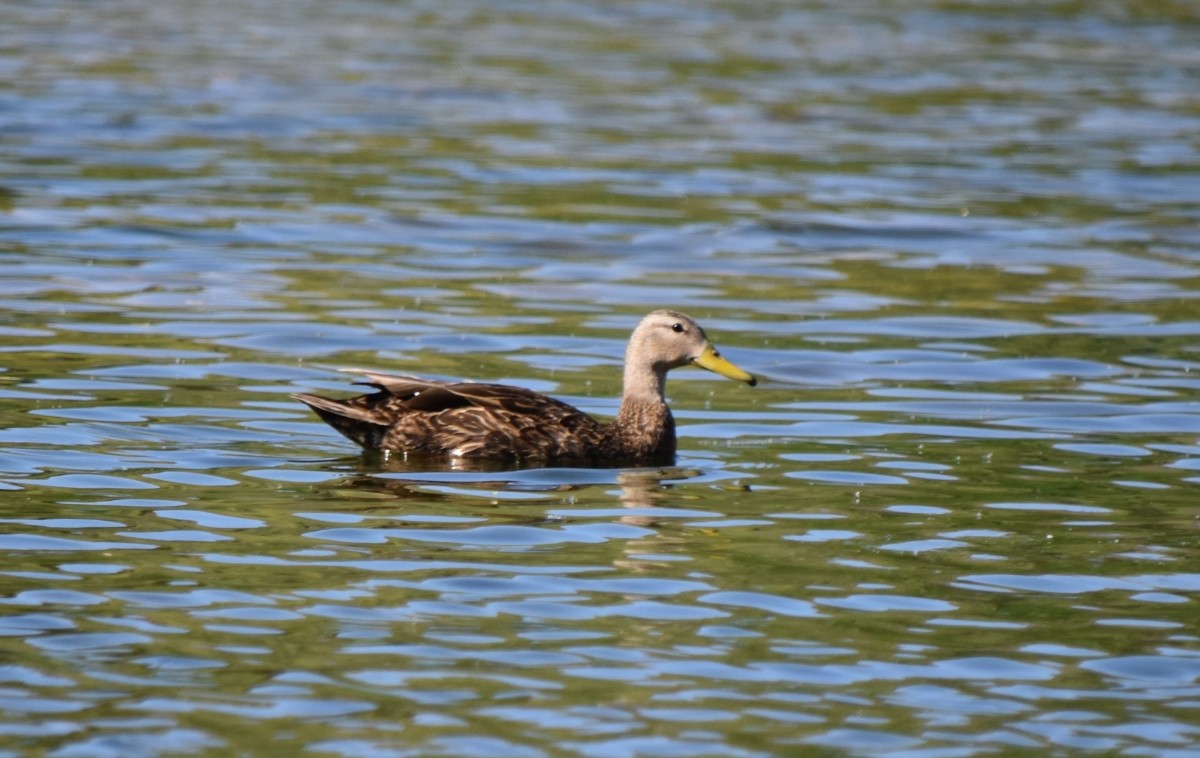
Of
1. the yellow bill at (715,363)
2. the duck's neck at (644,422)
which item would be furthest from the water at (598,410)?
the yellow bill at (715,363)

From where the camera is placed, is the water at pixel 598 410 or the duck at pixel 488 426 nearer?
the water at pixel 598 410

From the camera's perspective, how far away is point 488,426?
11680 millimetres

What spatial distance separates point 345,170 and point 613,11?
61.0 ft

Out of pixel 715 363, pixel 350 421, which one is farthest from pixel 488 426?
pixel 715 363

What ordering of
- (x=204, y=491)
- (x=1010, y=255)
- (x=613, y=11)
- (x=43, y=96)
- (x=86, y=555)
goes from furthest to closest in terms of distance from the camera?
(x=613, y=11) < (x=43, y=96) < (x=1010, y=255) < (x=204, y=491) < (x=86, y=555)

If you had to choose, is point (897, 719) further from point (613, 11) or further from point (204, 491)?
point (613, 11)

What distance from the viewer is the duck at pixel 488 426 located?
1167cm

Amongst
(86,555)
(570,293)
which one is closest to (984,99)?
(570,293)

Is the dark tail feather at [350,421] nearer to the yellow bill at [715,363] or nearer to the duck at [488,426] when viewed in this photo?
the duck at [488,426]

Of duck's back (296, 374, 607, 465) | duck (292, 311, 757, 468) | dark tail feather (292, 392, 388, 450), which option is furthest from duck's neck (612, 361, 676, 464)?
dark tail feather (292, 392, 388, 450)

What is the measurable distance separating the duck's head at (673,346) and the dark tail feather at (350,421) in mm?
1599

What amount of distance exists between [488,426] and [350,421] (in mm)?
768

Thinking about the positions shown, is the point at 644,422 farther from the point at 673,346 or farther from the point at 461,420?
the point at 461,420

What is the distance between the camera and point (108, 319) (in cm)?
1536
